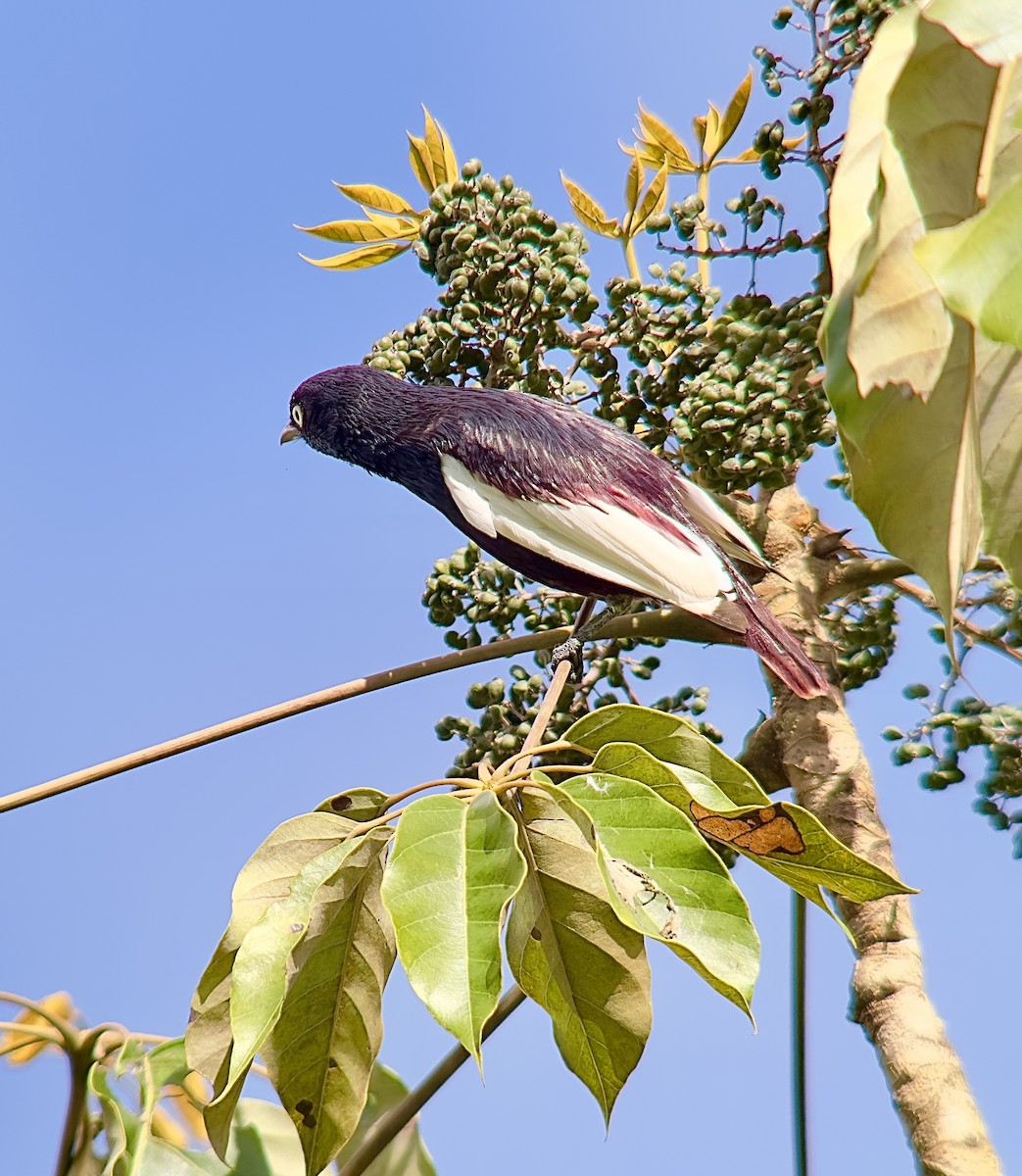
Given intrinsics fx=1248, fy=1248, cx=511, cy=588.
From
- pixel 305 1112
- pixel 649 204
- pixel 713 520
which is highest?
pixel 649 204

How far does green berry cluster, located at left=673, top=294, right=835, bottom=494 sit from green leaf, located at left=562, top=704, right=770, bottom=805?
0.82 m

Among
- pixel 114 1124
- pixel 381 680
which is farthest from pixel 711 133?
pixel 114 1124

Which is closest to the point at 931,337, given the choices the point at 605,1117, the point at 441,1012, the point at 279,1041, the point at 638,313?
the point at 441,1012

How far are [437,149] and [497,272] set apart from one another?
65 centimetres

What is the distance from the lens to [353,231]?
2.60 m

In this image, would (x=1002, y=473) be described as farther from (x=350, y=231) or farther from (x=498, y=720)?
(x=350, y=231)

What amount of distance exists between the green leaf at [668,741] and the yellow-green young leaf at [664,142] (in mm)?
1610

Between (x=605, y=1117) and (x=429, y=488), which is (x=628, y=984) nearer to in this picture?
(x=605, y=1117)

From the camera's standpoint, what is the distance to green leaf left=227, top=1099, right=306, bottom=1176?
1562 mm

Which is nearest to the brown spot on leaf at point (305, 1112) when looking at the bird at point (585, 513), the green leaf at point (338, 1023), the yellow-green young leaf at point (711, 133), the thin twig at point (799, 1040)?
the green leaf at point (338, 1023)

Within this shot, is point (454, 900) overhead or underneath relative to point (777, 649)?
underneath

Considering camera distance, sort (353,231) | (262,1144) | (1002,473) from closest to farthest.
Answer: (1002,473) < (262,1144) < (353,231)

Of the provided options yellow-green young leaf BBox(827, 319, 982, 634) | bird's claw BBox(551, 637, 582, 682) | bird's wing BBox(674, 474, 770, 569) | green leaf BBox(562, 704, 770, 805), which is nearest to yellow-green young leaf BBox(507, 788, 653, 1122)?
green leaf BBox(562, 704, 770, 805)

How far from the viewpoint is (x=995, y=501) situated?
2.81 feet
